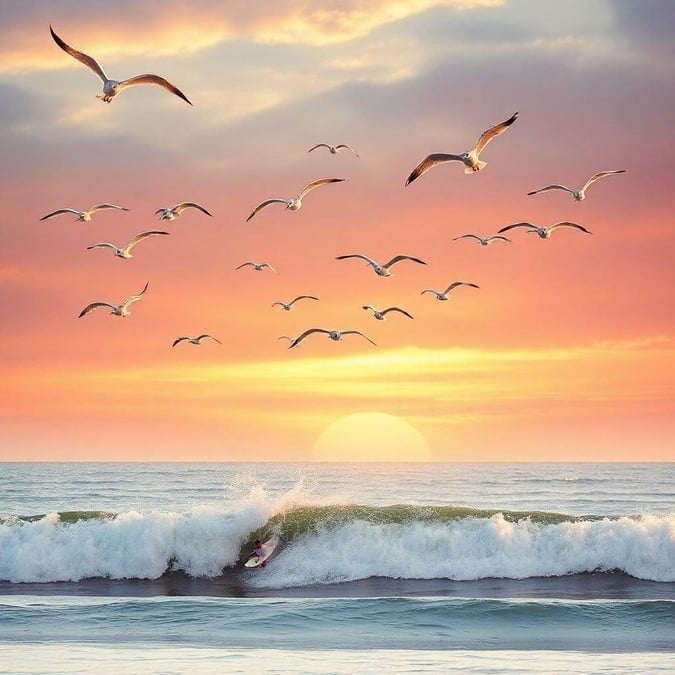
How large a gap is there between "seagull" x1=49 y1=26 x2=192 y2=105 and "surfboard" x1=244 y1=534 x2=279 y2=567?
15.0m

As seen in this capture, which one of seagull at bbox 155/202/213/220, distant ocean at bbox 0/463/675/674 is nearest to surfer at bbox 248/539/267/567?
distant ocean at bbox 0/463/675/674

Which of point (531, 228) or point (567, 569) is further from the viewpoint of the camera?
point (567, 569)

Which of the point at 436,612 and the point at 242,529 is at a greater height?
the point at 242,529

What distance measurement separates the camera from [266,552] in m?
30.6

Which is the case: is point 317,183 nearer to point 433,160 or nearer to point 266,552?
point 433,160

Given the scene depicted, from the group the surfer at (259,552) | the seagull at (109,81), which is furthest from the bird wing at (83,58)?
the surfer at (259,552)

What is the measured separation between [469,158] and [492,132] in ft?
3.81

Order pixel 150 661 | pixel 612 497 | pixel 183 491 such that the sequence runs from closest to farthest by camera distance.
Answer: pixel 150 661 → pixel 612 497 → pixel 183 491

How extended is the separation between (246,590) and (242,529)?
391 cm

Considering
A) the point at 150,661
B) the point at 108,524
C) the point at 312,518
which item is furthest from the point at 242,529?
the point at 150,661

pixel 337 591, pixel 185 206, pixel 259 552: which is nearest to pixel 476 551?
pixel 337 591

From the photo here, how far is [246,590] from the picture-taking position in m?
28.6

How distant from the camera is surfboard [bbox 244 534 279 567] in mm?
30000

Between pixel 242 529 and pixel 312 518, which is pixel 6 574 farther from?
pixel 312 518
